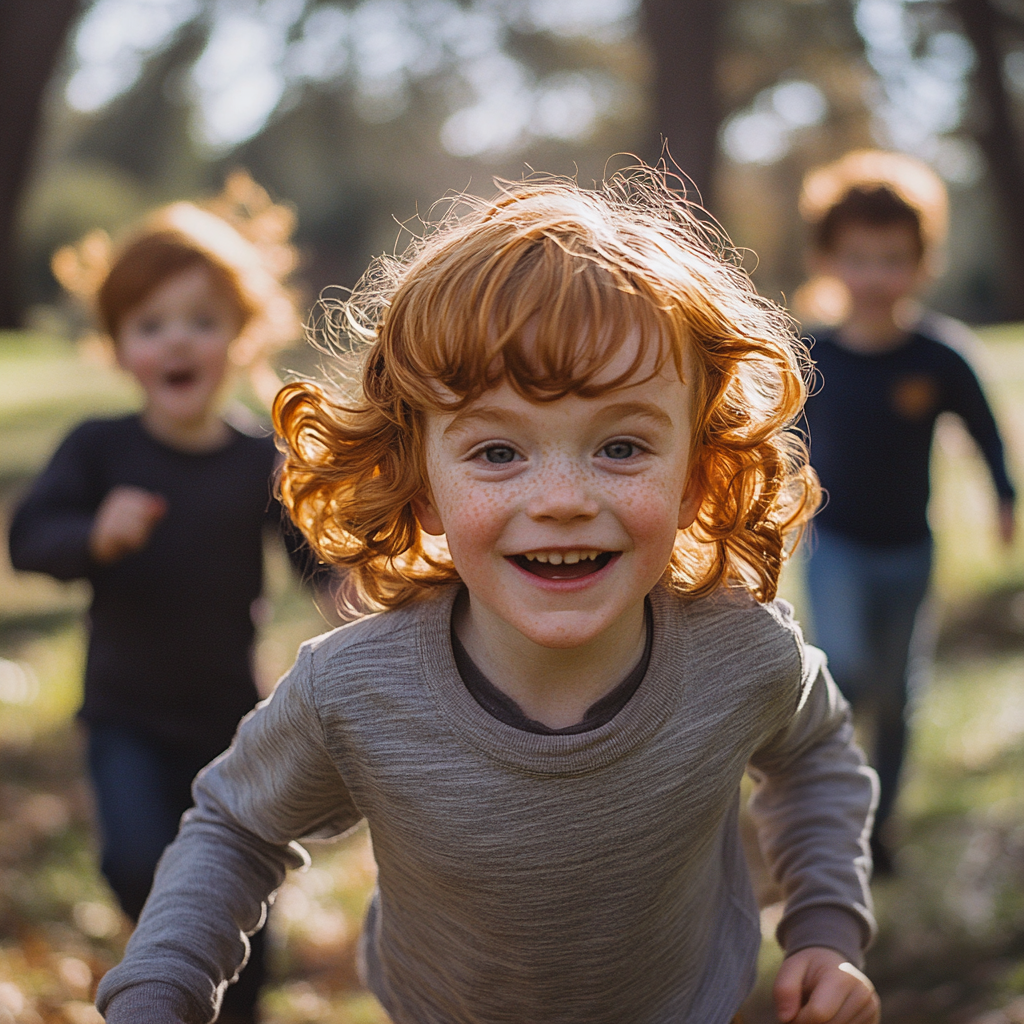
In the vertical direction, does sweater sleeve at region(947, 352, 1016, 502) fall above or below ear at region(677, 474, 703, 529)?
above

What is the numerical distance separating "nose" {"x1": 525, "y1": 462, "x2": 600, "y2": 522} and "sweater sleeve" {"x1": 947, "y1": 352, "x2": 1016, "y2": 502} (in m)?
2.83

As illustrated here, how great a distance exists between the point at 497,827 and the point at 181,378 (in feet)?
6.26

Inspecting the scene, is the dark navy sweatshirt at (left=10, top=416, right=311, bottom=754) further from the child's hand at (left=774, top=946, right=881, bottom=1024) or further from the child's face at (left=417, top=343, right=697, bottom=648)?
the child's hand at (left=774, top=946, right=881, bottom=1024)

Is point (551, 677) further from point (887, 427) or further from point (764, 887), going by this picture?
point (887, 427)

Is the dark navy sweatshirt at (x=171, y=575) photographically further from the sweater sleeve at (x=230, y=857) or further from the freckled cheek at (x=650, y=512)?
the freckled cheek at (x=650, y=512)

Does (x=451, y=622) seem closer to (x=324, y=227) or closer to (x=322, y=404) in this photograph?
(x=322, y=404)

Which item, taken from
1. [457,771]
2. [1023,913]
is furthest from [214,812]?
[1023,913]

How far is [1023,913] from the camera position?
3396 millimetres

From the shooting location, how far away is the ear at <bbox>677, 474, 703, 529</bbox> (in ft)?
5.77

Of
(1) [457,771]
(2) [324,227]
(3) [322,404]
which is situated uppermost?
(2) [324,227]

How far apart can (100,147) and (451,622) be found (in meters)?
23.2


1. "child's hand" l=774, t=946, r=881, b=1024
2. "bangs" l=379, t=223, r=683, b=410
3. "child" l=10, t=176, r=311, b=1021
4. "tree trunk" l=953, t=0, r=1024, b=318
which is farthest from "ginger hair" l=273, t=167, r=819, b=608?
"tree trunk" l=953, t=0, r=1024, b=318

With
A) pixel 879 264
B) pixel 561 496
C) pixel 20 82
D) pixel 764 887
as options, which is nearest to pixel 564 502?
pixel 561 496

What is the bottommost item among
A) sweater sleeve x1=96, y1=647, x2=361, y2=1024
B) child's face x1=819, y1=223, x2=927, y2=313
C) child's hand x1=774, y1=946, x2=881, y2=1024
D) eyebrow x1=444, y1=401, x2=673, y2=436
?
child's hand x1=774, y1=946, x2=881, y2=1024
